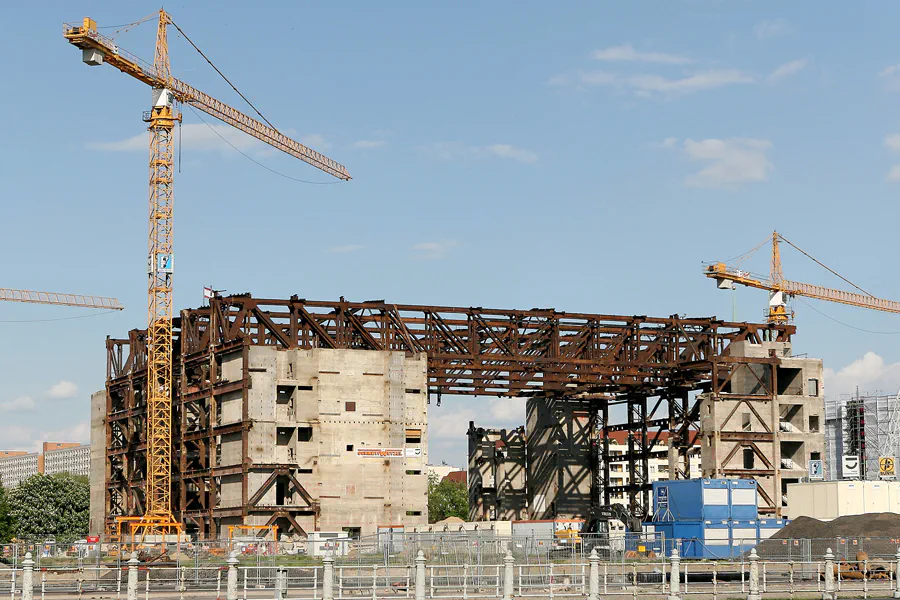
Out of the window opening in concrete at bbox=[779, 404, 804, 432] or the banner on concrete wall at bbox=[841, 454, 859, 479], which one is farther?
the banner on concrete wall at bbox=[841, 454, 859, 479]

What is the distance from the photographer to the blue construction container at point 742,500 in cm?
6469

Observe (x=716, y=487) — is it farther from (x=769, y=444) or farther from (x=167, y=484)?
(x=167, y=484)

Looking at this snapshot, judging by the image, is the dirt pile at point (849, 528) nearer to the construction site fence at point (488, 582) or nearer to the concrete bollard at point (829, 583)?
the construction site fence at point (488, 582)

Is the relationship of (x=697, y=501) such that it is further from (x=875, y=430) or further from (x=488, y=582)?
(x=875, y=430)

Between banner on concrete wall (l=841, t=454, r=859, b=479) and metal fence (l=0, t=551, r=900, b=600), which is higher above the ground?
banner on concrete wall (l=841, t=454, r=859, b=479)

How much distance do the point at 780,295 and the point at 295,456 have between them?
357 ft

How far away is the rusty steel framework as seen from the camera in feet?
297

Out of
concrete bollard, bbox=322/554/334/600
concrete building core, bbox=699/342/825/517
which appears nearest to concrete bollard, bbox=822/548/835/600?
concrete bollard, bbox=322/554/334/600

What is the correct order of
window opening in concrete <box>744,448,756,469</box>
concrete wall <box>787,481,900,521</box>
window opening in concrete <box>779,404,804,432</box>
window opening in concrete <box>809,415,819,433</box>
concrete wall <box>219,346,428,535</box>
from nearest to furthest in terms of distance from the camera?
1. concrete wall <box>787,481,900,521</box>
2. concrete wall <box>219,346,428,535</box>
3. window opening in concrete <box>744,448,756,469</box>
4. window opening in concrete <box>779,404,804,432</box>
5. window opening in concrete <box>809,415,819,433</box>

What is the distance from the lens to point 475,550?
6044 centimetres

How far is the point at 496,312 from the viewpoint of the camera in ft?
313

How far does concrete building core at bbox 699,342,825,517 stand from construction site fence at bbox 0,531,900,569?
26319 mm

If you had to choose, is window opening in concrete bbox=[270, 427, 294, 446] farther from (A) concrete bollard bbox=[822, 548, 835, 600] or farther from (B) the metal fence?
(A) concrete bollard bbox=[822, 548, 835, 600]

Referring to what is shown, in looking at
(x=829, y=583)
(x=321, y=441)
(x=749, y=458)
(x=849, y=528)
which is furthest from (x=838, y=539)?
(x=749, y=458)
